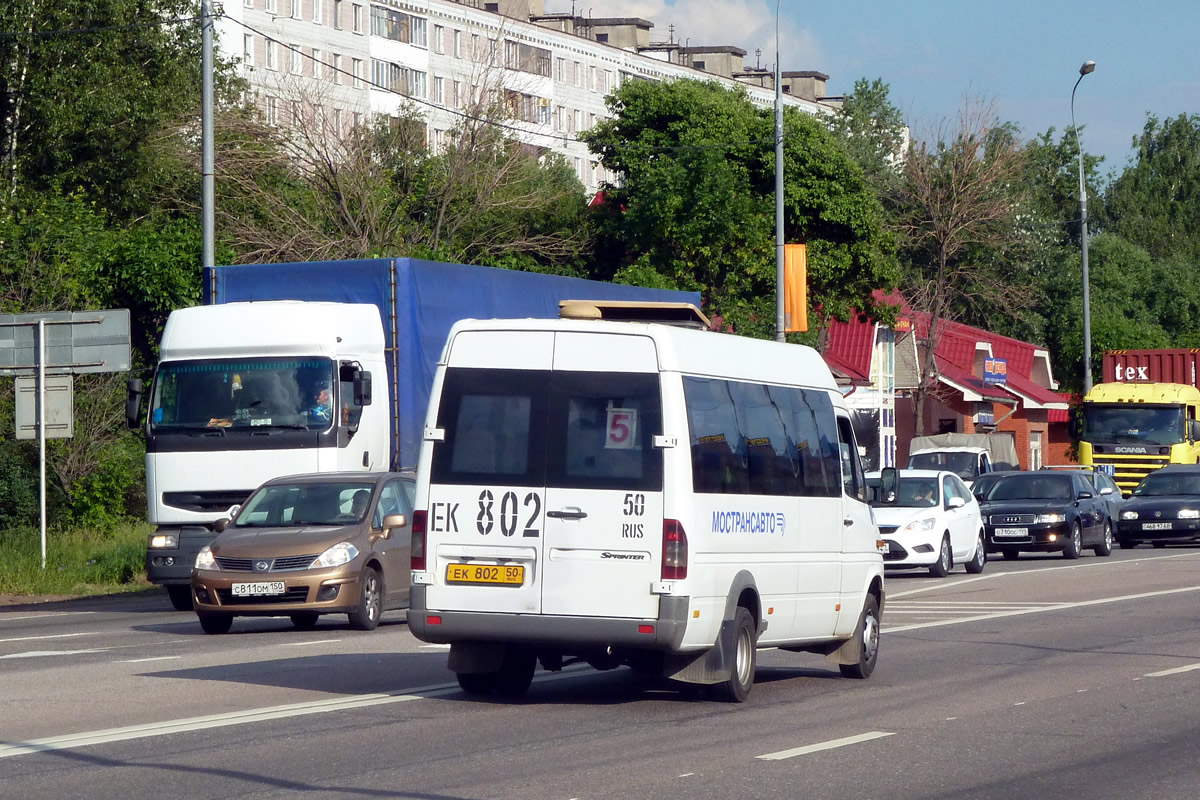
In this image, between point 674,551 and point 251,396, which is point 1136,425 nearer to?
point 251,396

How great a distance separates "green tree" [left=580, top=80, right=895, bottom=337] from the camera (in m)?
45.8

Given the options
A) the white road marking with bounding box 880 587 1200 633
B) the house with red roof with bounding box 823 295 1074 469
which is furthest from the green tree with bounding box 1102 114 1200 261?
the white road marking with bounding box 880 587 1200 633

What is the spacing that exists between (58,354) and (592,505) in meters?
17.3

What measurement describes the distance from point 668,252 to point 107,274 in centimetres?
1552

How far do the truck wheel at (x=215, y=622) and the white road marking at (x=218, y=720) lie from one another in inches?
216

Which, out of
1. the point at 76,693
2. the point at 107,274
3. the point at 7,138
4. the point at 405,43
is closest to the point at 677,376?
the point at 76,693

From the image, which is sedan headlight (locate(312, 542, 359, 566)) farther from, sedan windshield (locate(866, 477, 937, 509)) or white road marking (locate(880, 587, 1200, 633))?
sedan windshield (locate(866, 477, 937, 509))

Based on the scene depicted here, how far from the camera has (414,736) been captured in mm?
10047

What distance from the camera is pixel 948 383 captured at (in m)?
63.7

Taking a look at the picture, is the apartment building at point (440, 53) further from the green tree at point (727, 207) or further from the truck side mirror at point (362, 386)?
the truck side mirror at point (362, 386)

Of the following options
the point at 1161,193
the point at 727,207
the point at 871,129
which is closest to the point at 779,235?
the point at 727,207

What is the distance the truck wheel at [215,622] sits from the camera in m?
17.5

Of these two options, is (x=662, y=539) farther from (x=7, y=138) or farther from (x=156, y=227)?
(x=7, y=138)

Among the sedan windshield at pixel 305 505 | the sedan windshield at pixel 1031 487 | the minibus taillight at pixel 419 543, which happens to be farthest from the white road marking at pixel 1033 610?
the sedan windshield at pixel 1031 487
